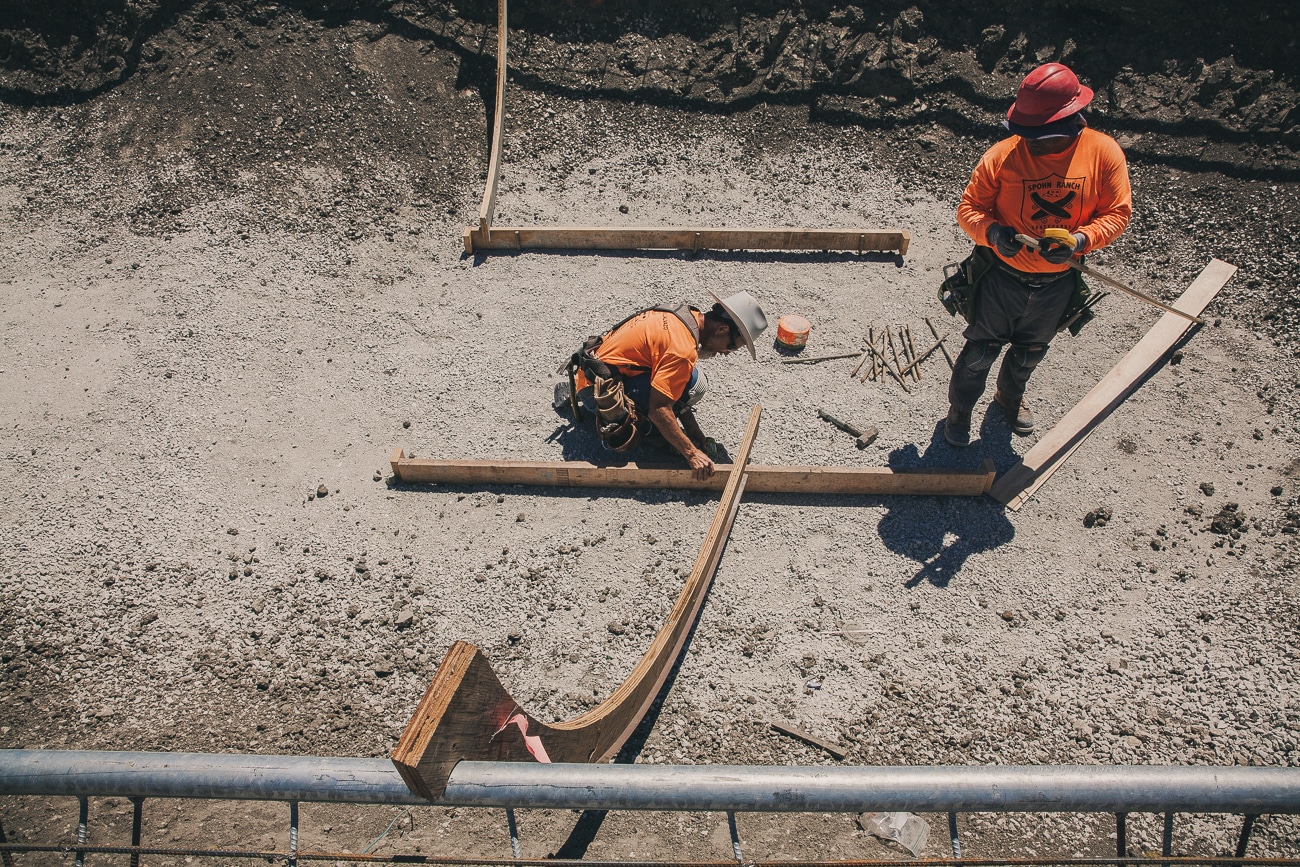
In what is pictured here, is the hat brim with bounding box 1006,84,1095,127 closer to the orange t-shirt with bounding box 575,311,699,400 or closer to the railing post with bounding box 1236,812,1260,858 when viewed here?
the orange t-shirt with bounding box 575,311,699,400

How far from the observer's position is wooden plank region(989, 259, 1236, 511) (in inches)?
230

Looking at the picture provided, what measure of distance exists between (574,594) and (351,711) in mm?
1576

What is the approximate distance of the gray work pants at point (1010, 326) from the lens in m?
5.13

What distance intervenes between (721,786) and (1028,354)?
4.68 metres

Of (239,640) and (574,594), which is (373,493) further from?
(574,594)

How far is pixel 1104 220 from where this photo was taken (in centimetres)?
476

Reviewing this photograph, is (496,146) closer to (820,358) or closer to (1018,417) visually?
(820,358)

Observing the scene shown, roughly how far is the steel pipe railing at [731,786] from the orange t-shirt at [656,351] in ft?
11.3

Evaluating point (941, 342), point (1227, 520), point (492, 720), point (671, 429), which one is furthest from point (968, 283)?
point (492, 720)

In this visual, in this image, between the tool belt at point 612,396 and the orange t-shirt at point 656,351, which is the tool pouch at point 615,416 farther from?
the orange t-shirt at point 656,351

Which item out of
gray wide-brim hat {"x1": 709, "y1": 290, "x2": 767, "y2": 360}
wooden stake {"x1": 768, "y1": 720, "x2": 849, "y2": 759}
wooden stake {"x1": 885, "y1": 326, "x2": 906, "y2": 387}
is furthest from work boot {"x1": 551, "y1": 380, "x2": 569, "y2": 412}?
wooden stake {"x1": 768, "y1": 720, "x2": 849, "y2": 759}

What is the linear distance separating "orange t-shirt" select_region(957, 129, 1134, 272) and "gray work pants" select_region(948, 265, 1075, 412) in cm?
17

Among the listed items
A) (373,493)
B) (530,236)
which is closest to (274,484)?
(373,493)

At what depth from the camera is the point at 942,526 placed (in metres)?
5.63
